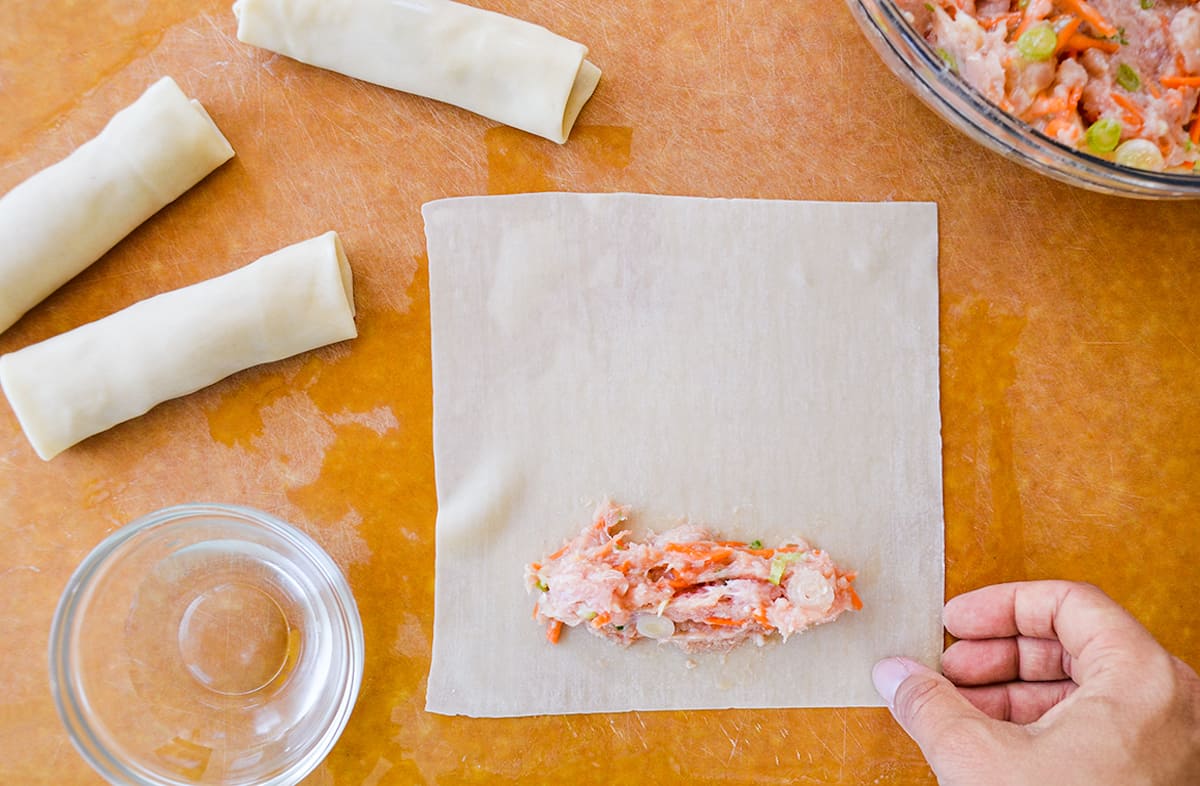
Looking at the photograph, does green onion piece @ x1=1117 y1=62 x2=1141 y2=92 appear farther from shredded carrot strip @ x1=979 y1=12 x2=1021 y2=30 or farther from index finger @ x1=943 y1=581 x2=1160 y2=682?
index finger @ x1=943 y1=581 x2=1160 y2=682

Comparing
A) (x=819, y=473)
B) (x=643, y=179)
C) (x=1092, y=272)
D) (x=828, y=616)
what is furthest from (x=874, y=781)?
(x=643, y=179)

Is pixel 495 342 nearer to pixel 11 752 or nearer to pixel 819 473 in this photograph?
pixel 819 473

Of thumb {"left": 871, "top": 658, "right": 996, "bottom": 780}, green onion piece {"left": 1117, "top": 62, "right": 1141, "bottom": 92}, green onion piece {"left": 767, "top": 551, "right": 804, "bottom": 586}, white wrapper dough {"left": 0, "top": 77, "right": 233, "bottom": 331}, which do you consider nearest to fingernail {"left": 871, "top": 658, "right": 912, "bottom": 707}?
thumb {"left": 871, "top": 658, "right": 996, "bottom": 780}

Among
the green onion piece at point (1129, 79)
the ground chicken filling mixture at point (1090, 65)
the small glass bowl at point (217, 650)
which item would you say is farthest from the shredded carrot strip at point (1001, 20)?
the small glass bowl at point (217, 650)

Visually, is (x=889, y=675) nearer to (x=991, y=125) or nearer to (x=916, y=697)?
(x=916, y=697)

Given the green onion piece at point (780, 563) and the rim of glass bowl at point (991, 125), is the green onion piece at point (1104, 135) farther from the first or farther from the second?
the green onion piece at point (780, 563)

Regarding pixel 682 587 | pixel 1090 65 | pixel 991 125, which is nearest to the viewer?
pixel 991 125

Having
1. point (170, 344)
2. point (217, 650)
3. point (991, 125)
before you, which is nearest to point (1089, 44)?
point (991, 125)
